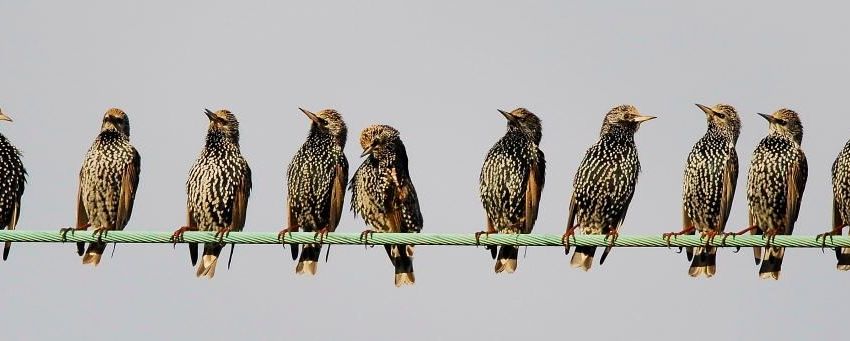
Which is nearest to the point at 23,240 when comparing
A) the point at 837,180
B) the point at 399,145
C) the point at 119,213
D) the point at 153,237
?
the point at 153,237

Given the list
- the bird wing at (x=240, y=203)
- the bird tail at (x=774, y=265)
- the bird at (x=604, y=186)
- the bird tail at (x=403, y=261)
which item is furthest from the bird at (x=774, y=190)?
the bird wing at (x=240, y=203)

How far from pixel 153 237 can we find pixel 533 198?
427 cm

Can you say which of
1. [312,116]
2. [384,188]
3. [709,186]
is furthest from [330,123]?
[709,186]

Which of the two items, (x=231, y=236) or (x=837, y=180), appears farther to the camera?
(x=837, y=180)

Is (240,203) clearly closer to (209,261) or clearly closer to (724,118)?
(209,261)

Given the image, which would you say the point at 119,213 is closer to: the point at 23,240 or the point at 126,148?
the point at 126,148

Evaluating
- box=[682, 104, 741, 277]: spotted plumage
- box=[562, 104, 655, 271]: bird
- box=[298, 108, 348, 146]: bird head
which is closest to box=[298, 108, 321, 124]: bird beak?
box=[298, 108, 348, 146]: bird head

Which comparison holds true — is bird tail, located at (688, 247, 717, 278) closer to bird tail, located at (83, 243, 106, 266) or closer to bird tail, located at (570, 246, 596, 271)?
bird tail, located at (570, 246, 596, 271)

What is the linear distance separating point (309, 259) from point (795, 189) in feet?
14.2

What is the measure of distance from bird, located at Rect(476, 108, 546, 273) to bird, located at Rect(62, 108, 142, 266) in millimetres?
3182

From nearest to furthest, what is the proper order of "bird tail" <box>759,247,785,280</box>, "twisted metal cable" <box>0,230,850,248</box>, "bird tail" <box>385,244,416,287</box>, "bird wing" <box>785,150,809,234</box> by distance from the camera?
"twisted metal cable" <box>0,230,850,248</box>
"bird tail" <box>759,247,785,280</box>
"bird wing" <box>785,150,809,234</box>
"bird tail" <box>385,244,416,287</box>

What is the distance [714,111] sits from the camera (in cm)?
1927

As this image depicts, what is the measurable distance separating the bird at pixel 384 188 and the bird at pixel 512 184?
71 centimetres

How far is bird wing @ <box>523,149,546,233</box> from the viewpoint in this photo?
18.8m
